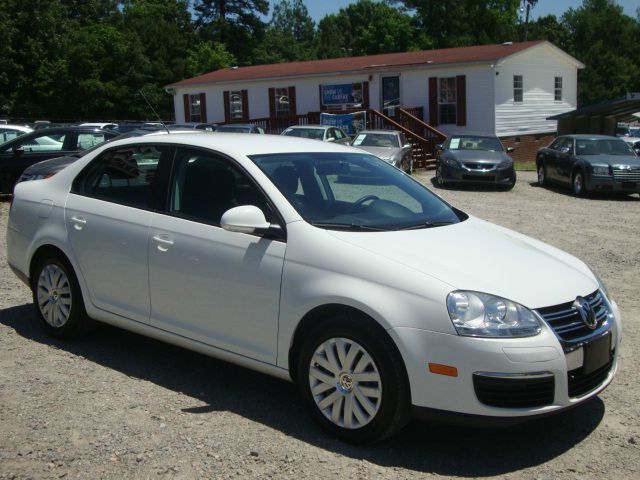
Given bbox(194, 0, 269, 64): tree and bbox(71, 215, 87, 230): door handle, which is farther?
bbox(194, 0, 269, 64): tree

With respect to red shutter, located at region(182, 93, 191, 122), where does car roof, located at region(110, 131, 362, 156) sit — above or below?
below

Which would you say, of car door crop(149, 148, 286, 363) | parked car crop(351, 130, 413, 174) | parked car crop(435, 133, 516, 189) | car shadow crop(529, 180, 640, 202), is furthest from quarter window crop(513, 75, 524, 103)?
car door crop(149, 148, 286, 363)

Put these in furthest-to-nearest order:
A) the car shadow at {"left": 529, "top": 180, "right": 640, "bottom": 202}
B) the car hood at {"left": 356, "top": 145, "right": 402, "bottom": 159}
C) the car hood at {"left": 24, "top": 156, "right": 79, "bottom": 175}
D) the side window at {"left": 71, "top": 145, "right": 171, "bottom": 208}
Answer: the car hood at {"left": 356, "top": 145, "right": 402, "bottom": 159} < the car shadow at {"left": 529, "top": 180, "right": 640, "bottom": 202} < the car hood at {"left": 24, "top": 156, "right": 79, "bottom": 175} < the side window at {"left": 71, "top": 145, "right": 171, "bottom": 208}

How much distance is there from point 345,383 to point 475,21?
6774 centimetres

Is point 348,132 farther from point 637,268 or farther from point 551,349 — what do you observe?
point 551,349

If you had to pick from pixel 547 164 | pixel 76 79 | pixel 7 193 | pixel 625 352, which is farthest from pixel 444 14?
pixel 625 352

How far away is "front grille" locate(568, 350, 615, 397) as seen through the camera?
12.7 ft

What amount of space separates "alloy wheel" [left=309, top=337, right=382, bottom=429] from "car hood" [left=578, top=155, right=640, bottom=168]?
1406 centimetres

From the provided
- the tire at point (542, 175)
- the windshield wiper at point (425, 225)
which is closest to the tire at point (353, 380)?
the windshield wiper at point (425, 225)

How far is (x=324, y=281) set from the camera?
403 centimetres

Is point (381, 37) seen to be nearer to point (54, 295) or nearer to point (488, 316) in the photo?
point (54, 295)

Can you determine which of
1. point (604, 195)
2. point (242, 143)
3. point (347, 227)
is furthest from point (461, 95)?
point (347, 227)

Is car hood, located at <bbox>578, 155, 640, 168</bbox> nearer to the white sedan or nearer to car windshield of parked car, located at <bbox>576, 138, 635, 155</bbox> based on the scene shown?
car windshield of parked car, located at <bbox>576, 138, 635, 155</bbox>

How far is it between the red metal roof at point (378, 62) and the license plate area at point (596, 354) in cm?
2433
